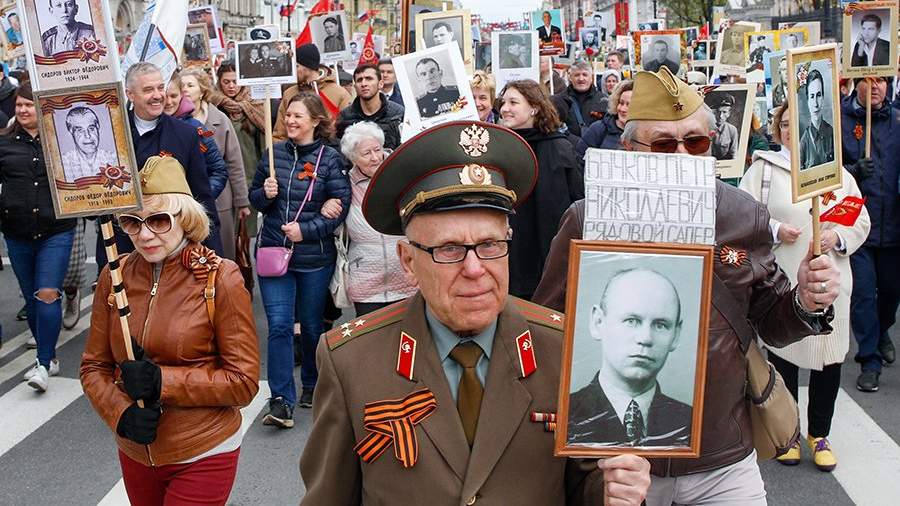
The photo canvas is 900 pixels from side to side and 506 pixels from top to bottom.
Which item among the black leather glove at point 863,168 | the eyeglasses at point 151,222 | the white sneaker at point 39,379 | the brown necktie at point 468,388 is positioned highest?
the eyeglasses at point 151,222

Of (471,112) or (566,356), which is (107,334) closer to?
(566,356)

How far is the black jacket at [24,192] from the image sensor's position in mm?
7949

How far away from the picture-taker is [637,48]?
52.4 ft

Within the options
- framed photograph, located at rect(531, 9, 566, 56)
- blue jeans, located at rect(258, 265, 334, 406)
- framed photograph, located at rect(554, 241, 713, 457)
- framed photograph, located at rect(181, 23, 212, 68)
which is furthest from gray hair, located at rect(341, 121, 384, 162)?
framed photograph, located at rect(531, 9, 566, 56)

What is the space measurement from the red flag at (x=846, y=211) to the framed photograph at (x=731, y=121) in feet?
1.89

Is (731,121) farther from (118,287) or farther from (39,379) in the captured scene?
(39,379)

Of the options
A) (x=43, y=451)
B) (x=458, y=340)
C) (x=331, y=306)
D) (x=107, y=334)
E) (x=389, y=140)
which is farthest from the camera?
(x=389, y=140)

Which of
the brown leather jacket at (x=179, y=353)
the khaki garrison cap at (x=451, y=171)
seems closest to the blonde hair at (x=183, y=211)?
the brown leather jacket at (x=179, y=353)

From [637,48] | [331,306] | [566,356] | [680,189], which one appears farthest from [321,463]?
[637,48]

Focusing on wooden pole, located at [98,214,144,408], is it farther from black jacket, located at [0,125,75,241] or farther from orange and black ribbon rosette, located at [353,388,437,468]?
black jacket, located at [0,125,75,241]

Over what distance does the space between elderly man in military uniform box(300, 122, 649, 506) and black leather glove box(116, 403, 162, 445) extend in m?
1.39

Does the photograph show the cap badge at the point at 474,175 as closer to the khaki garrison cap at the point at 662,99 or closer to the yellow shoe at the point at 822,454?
the khaki garrison cap at the point at 662,99

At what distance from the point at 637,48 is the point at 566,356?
1426 centimetres

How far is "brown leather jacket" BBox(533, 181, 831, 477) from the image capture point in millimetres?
3285
